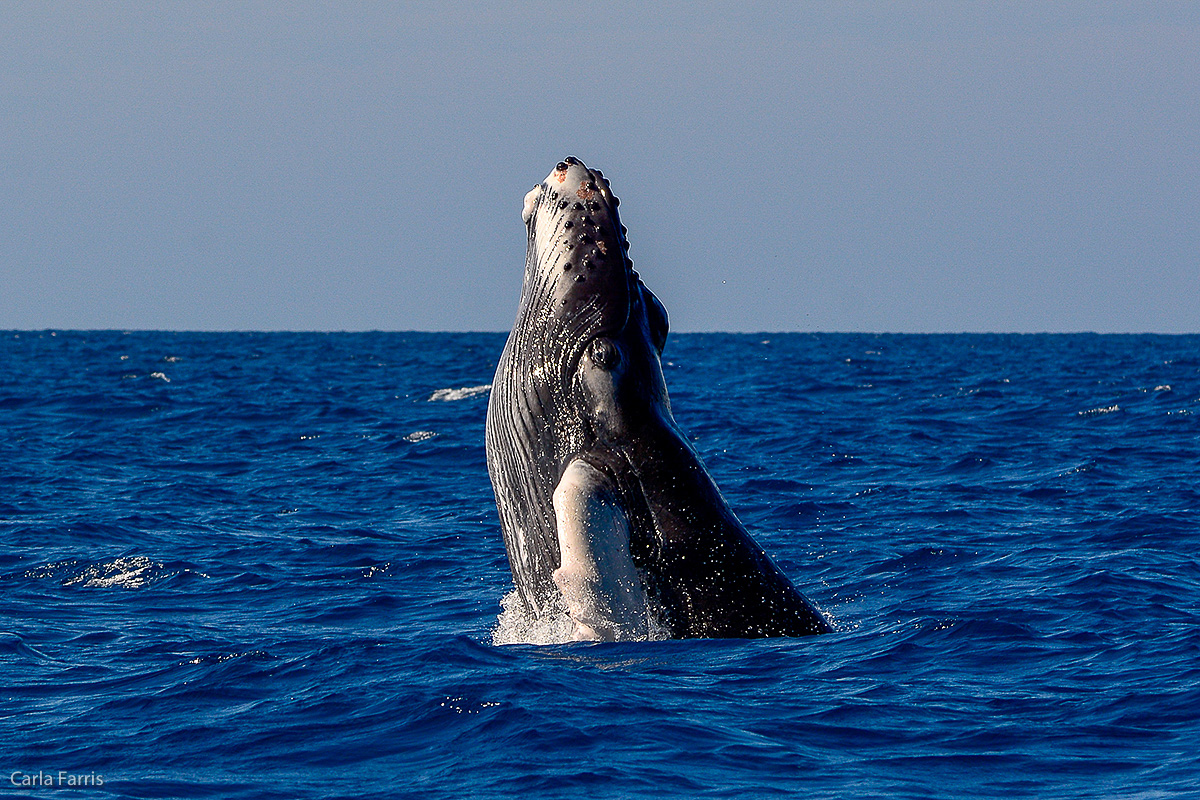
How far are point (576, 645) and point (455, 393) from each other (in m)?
31.7

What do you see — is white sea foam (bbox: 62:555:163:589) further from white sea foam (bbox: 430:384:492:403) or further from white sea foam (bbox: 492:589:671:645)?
white sea foam (bbox: 430:384:492:403)

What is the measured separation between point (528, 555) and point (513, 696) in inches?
30.3

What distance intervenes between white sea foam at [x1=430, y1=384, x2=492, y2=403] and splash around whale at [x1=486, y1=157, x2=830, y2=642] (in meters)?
29.6

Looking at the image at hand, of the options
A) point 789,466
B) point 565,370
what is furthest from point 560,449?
point 789,466

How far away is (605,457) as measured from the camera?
7918 mm

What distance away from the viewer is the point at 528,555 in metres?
8.27

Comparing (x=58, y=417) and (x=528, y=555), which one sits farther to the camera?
(x=58, y=417)

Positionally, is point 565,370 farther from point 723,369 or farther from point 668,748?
point 723,369

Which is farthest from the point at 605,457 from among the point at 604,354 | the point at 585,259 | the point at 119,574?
Answer: the point at 119,574

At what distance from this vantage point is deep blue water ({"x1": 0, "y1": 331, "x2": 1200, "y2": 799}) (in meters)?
7.18

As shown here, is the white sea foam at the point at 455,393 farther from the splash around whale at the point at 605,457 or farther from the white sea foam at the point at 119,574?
the splash around whale at the point at 605,457

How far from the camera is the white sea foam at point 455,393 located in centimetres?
3847

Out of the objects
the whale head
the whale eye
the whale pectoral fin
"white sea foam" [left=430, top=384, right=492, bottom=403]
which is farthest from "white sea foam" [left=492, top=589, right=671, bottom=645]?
"white sea foam" [left=430, top=384, right=492, bottom=403]

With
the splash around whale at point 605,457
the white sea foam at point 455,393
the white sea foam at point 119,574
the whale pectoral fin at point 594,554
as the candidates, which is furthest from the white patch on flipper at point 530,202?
the white sea foam at point 455,393
